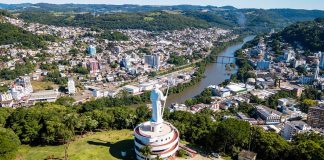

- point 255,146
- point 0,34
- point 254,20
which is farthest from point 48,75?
point 254,20

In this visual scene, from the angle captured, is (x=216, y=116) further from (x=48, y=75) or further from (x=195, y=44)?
(x=195, y=44)

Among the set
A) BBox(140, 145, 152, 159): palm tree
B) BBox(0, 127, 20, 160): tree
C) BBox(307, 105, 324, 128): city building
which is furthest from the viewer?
BBox(307, 105, 324, 128): city building

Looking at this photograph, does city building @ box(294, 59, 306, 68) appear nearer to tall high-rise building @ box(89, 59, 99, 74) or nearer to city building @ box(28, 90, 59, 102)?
tall high-rise building @ box(89, 59, 99, 74)

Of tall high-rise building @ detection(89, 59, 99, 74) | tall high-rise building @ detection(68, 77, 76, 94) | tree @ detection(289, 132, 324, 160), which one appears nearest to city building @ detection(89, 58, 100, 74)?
tall high-rise building @ detection(89, 59, 99, 74)

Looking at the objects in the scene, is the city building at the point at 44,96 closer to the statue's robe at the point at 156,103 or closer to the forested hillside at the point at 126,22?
the statue's robe at the point at 156,103

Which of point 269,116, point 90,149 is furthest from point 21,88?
point 269,116

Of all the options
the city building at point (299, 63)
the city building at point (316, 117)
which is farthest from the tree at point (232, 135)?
the city building at point (299, 63)

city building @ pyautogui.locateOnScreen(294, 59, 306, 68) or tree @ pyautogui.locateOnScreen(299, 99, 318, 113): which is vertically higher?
city building @ pyautogui.locateOnScreen(294, 59, 306, 68)
